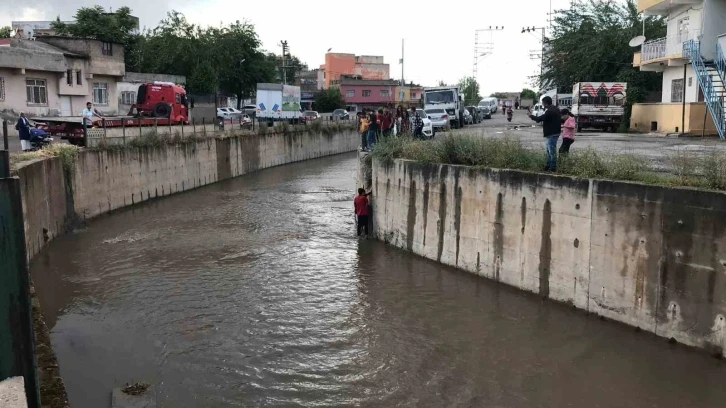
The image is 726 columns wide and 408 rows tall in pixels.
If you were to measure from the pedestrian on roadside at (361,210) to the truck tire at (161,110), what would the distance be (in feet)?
67.4

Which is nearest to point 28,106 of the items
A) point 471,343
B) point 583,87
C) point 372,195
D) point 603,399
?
point 372,195

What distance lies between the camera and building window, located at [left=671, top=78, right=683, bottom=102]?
30828 millimetres

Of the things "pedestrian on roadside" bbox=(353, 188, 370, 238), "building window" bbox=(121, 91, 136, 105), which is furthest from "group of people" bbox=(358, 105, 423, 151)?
"building window" bbox=(121, 91, 136, 105)

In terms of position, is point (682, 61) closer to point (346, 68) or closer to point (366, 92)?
point (366, 92)

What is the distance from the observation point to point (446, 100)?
39.8 metres

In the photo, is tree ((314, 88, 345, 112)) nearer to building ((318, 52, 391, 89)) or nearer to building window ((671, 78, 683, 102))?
building ((318, 52, 391, 89))

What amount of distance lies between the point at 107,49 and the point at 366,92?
175ft

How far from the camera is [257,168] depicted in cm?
3912

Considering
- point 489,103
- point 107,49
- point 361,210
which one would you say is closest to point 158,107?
point 107,49

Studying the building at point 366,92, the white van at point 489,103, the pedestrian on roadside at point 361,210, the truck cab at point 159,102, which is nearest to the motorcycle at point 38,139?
the pedestrian on roadside at point 361,210

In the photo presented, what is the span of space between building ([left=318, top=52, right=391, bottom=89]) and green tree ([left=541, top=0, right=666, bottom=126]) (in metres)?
60.8

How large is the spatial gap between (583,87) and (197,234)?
21.6 meters

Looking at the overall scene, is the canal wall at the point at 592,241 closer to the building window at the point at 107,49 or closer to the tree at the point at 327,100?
the building window at the point at 107,49

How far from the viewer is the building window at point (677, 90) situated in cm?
3083
